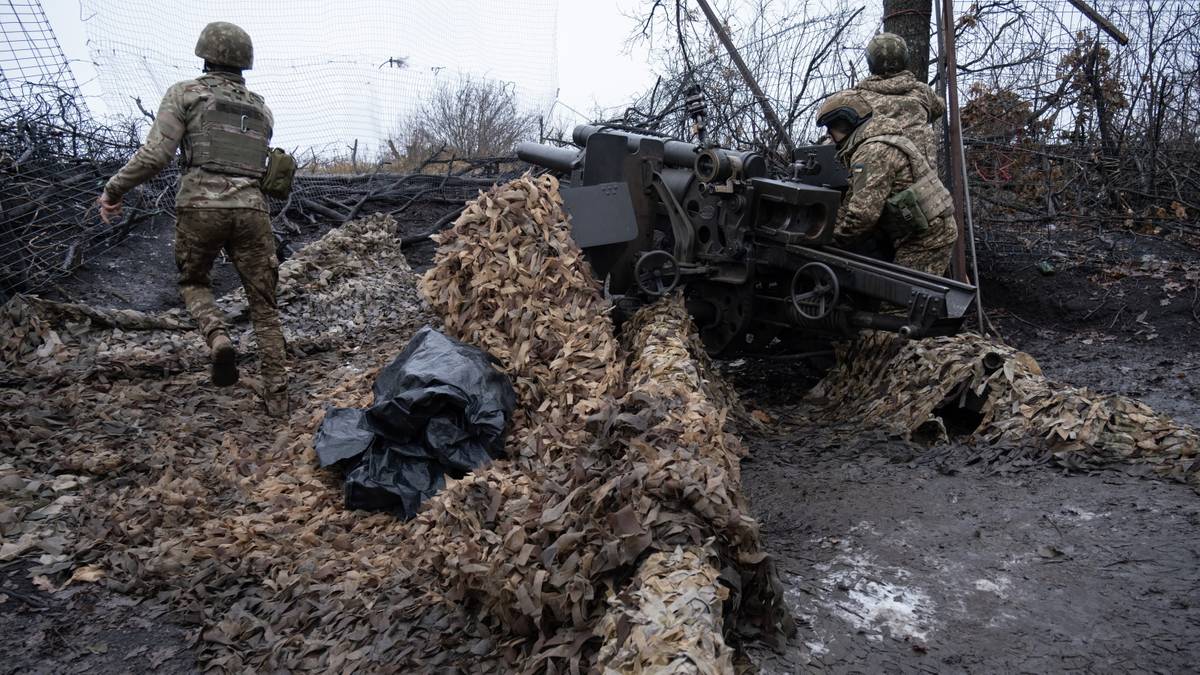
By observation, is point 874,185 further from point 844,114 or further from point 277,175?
point 277,175

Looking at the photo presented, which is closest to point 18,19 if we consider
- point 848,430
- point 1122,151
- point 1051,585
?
point 848,430

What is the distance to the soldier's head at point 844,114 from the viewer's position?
598 cm

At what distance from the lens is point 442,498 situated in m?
3.33

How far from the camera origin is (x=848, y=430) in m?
4.83

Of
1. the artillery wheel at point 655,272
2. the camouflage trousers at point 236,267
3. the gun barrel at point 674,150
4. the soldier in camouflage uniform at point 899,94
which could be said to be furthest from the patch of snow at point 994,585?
the camouflage trousers at point 236,267

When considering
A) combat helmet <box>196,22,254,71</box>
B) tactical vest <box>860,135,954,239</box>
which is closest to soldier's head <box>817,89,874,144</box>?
tactical vest <box>860,135,954,239</box>

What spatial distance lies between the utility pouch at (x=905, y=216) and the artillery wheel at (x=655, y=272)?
1.50 metres

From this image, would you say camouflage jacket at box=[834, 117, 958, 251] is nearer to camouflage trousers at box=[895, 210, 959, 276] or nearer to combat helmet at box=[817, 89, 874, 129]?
camouflage trousers at box=[895, 210, 959, 276]

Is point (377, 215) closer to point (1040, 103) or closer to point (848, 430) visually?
point (848, 430)

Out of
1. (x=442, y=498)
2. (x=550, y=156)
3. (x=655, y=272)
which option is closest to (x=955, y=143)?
(x=655, y=272)

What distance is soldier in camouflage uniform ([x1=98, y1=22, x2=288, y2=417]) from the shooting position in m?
5.16

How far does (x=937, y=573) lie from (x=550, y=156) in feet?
16.0

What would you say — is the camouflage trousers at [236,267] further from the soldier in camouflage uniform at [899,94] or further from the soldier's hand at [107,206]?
the soldier in camouflage uniform at [899,94]

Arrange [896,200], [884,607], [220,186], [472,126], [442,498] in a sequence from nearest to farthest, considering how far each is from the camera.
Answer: [884,607]
[442,498]
[220,186]
[896,200]
[472,126]
